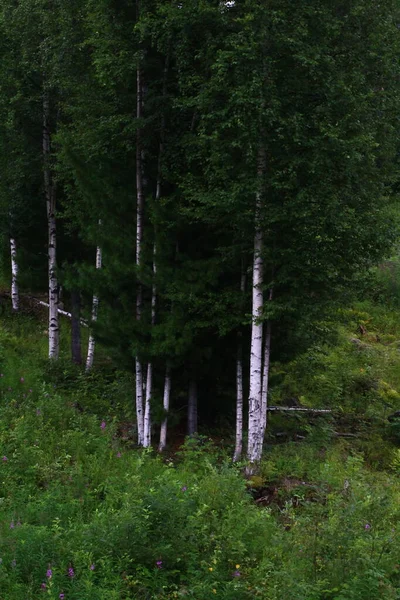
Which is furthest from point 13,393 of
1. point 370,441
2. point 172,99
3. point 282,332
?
point 370,441

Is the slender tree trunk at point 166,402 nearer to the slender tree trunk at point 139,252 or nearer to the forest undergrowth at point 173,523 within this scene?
the slender tree trunk at point 139,252

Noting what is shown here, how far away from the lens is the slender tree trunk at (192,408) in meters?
12.7

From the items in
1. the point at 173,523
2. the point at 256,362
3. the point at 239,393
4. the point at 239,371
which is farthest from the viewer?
the point at 239,371

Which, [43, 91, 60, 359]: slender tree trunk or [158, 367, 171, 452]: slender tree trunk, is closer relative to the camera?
→ [158, 367, 171, 452]: slender tree trunk

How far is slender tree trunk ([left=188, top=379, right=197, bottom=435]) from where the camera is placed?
12719mm

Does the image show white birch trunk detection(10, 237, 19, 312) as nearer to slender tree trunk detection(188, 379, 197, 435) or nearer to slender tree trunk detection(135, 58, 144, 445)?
slender tree trunk detection(135, 58, 144, 445)

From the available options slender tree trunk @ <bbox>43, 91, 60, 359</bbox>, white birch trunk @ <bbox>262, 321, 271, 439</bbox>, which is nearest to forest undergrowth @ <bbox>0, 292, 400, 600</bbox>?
Result: white birch trunk @ <bbox>262, 321, 271, 439</bbox>

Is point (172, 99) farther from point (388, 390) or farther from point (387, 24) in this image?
point (388, 390)

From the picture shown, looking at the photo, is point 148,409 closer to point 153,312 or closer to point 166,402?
point 166,402

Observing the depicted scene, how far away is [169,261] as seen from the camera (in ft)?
39.7

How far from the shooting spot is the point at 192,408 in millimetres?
12773

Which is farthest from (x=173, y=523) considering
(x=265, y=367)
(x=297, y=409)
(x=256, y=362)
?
(x=297, y=409)

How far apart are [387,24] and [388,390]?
967 cm

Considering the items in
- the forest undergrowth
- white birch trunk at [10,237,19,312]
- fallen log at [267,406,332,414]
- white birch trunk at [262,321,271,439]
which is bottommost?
the forest undergrowth
